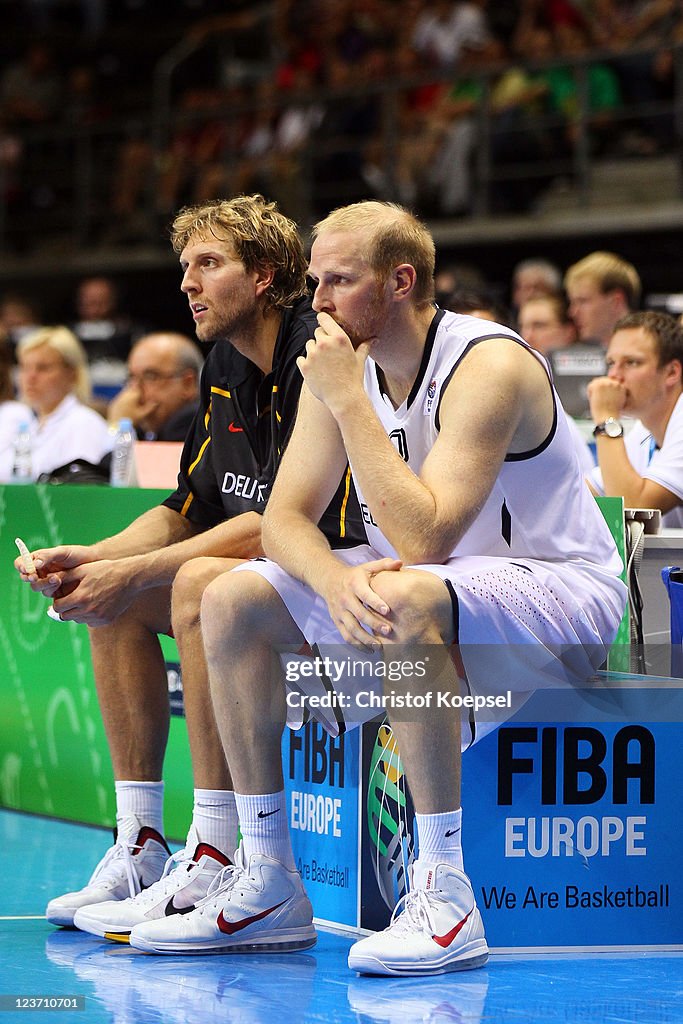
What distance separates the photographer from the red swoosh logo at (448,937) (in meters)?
2.77

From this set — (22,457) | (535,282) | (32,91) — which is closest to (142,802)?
(22,457)

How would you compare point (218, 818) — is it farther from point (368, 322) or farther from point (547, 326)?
point (547, 326)

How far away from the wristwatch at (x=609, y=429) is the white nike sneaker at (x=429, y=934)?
1.88 m

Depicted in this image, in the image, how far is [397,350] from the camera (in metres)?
3.05

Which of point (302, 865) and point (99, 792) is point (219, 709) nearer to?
point (302, 865)

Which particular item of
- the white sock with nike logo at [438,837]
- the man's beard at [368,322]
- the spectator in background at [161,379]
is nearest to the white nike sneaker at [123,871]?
the white sock with nike logo at [438,837]

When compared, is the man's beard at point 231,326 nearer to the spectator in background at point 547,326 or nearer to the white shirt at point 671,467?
the white shirt at point 671,467

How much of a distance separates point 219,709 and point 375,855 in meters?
0.44

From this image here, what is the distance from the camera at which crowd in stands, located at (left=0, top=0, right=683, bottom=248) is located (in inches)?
383

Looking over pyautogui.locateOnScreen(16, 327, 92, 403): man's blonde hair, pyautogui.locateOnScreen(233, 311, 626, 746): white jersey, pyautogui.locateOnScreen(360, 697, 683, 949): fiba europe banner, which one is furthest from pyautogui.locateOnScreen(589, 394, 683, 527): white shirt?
pyautogui.locateOnScreen(16, 327, 92, 403): man's blonde hair

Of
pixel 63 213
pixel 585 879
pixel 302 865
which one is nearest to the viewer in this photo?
pixel 585 879

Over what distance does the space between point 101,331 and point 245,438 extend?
6.49m

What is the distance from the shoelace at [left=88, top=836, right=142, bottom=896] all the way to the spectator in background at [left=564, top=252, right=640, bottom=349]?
3.74 meters

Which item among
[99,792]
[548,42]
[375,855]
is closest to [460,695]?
[375,855]
